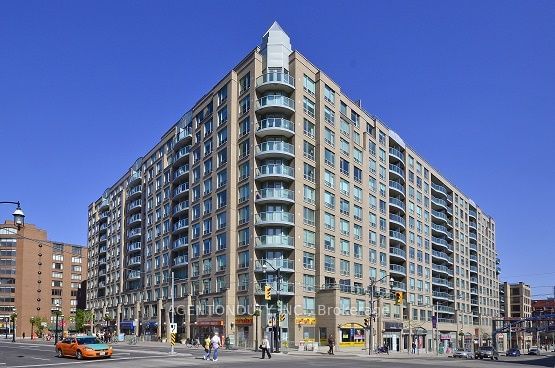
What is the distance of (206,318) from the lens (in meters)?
82.1

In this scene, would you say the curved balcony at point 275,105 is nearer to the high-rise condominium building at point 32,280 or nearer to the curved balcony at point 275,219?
the curved balcony at point 275,219

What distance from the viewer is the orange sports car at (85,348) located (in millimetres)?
39594

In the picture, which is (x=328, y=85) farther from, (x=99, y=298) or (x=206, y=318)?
(x=99, y=298)

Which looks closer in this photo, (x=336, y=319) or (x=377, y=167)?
(x=336, y=319)

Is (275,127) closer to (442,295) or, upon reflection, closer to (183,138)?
(183,138)

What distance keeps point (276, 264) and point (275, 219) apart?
5.34 meters

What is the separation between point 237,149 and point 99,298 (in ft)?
260

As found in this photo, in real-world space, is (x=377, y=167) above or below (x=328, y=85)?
below

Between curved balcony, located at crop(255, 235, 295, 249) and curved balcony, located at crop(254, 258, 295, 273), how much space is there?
159cm

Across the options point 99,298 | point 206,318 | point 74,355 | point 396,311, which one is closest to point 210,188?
point 206,318

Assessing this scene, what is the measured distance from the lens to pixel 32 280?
171000 mm

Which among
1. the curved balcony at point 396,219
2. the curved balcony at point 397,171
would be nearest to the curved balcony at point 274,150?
the curved balcony at point 396,219

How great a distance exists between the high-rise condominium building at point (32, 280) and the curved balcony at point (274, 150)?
101 meters

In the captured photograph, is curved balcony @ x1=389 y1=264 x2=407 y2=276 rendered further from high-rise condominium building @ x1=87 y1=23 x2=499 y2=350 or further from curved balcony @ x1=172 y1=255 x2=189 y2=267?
curved balcony @ x1=172 y1=255 x2=189 y2=267
